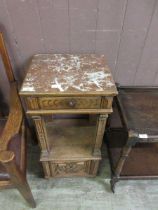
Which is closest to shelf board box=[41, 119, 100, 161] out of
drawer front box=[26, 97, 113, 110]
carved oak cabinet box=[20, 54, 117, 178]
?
carved oak cabinet box=[20, 54, 117, 178]

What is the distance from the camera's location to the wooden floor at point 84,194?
1.18 metres

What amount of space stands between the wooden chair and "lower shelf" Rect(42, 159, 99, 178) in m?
0.20

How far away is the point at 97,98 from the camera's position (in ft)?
2.57

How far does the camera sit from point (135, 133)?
0.85m

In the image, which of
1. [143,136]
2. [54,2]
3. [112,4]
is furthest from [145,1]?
[143,136]

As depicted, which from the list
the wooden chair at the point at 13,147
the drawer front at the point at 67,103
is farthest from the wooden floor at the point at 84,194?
the drawer front at the point at 67,103

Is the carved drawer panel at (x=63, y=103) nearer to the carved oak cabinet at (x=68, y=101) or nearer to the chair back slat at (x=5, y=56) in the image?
the carved oak cabinet at (x=68, y=101)

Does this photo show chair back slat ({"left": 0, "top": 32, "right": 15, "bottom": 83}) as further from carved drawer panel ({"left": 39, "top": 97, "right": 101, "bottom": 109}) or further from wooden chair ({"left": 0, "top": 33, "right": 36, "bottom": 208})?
carved drawer panel ({"left": 39, "top": 97, "right": 101, "bottom": 109})

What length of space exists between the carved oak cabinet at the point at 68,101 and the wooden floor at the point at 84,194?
9cm

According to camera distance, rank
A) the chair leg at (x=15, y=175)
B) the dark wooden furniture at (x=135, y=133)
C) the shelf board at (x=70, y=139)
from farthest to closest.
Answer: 1. the shelf board at (x=70, y=139)
2. the dark wooden furniture at (x=135, y=133)
3. the chair leg at (x=15, y=175)

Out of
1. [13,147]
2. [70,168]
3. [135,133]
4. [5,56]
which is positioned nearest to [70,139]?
[70,168]

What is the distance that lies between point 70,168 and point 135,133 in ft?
1.90

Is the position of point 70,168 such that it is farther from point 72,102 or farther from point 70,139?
point 72,102

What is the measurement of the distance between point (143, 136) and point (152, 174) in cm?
46
